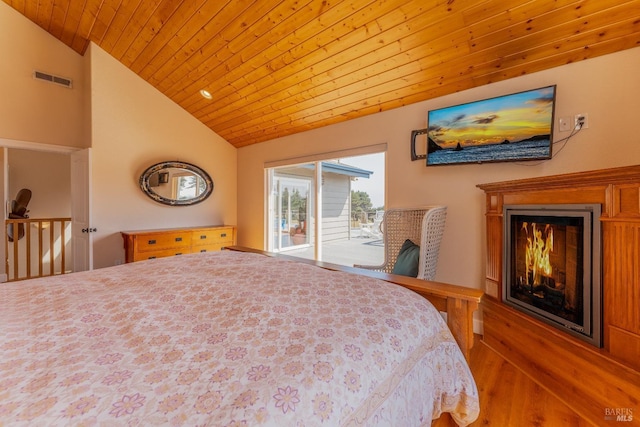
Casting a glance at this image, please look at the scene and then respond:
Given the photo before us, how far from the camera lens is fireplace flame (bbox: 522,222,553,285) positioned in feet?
6.24

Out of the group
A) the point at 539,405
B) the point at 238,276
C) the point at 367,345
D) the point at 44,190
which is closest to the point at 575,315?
the point at 539,405

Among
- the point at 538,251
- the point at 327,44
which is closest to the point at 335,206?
the point at 327,44

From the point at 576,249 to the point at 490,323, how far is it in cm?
91

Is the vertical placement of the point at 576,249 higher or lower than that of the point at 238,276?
higher

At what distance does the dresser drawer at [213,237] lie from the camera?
156 inches

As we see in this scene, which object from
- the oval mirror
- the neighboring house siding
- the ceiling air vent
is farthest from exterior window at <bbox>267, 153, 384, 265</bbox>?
the ceiling air vent

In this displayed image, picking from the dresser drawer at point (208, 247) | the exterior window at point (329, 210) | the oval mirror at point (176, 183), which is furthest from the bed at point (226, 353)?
the oval mirror at point (176, 183)

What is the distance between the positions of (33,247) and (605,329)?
22.6 ft

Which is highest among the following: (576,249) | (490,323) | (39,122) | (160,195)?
(39,122)

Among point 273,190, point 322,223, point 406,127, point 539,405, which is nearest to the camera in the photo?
point 539,405

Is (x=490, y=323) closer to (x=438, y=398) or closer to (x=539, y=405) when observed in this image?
(x=539, y=405)

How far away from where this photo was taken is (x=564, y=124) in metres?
2.04

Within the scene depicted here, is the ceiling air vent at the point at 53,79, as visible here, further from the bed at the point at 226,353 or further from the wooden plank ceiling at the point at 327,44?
the bed at the point at 226,353

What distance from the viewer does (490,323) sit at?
7.45ft
